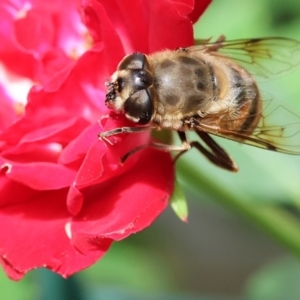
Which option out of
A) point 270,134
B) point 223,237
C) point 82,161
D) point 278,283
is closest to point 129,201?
point 82,161

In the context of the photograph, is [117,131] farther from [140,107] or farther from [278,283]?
[278,283]

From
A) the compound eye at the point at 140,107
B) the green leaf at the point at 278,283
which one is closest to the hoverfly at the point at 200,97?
the compound eye at the point at 140,107

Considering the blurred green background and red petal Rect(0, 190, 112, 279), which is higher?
red petal Rect(0, 190, 112, 279)

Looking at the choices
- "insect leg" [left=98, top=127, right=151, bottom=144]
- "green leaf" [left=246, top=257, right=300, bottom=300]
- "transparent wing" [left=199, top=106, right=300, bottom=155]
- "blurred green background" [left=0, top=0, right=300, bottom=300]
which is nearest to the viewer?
"insect leg" [left=98, top=127, right=151, bottom=144]

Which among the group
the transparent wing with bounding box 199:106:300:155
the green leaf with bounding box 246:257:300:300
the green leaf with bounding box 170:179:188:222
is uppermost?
the green leaf with bounding box 170:179:188:222

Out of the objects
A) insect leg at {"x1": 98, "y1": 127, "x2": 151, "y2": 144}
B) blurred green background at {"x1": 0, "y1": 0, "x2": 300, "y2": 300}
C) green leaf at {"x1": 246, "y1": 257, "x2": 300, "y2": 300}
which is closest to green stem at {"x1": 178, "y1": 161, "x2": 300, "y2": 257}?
blurred green background at {"x1": 0, "y1": 0, "x2": 300, "y2": 300}

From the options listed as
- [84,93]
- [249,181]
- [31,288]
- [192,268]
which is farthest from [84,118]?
[192,268]

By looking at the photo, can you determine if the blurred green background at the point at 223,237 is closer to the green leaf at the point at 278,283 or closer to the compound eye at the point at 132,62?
the green leaf at the point at 278,283

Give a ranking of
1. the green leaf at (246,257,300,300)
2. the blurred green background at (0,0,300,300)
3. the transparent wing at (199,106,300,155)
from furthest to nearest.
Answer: the green leaf at (246,257,300,300) < the blurred green background at (0,0,300,300) < the transparent wing at (199,106,300,155)

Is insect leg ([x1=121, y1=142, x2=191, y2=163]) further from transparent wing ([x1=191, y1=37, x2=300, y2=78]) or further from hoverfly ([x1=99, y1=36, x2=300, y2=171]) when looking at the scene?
transparent wing ([x1=191, y1=37, x2=300, y2=78])
